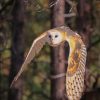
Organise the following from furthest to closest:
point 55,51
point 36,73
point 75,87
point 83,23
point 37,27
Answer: point 37,27, point 36,73, point 83,23, point 55,51, point 75,87

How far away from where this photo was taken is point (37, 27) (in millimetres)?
16859

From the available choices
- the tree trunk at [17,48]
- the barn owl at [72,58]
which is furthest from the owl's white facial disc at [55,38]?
the tree trunk at [17,48]

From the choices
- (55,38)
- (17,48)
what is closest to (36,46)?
(55,38)

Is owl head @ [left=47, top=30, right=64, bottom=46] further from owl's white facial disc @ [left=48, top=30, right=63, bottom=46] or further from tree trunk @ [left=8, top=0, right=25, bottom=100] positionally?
tree trunk @ [left=8, top=0, right=25, bottom=100]

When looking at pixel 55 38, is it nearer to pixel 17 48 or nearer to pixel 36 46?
pixel 36 46

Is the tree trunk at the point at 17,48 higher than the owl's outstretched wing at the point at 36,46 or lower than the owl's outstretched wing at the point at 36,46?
lower

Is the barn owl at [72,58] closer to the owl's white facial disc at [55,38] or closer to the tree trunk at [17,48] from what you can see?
the owl's white facial disc at [55,38]

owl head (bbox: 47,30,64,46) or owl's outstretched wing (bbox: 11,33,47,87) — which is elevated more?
owl head (bbox: 47,30,64,46)

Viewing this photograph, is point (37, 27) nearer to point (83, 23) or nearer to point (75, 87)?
point (83, 23)

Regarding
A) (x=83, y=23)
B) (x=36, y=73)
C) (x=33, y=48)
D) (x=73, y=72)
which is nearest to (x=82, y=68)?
(x=73, y=72)

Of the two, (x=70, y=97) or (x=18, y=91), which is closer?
(x=70, y=97)

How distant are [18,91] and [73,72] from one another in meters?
7.45

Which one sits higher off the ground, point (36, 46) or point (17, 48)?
point (36, 46)

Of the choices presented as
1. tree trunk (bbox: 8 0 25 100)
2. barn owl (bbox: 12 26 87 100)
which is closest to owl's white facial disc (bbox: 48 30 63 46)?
barn owl (bbox: 12 26 87 100)
